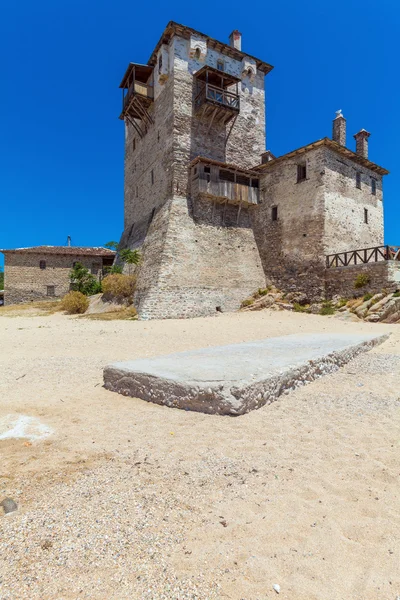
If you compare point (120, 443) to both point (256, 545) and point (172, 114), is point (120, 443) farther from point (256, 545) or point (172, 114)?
point (172, 114)

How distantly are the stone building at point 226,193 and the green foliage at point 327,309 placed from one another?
80 cm

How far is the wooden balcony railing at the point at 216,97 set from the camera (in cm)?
2083

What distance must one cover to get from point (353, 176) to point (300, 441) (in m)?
21.9

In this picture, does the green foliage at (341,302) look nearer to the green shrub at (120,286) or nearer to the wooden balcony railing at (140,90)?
the green shrub at (120,286)

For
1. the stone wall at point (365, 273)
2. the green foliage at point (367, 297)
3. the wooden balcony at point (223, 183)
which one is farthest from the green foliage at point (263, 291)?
the green foliage at point (367, 297)

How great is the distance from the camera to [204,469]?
2775mm

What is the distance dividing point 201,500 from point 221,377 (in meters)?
1.86

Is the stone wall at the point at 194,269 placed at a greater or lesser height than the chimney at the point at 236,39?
lesser

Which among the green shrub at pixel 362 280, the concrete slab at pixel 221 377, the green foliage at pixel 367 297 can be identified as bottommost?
the concrete slab at pixel 221 377

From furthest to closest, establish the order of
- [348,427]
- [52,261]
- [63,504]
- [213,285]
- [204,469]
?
[52,261]
[213,285]
[348,427]
[204,469]
[63,504]

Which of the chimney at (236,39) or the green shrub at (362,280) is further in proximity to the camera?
the chimney at (236,39)

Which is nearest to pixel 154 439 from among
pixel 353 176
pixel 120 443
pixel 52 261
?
pixel 120 443

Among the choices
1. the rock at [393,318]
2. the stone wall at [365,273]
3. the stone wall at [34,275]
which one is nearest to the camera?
the rock at [393,318]

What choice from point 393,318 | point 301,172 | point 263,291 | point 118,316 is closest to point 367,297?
point 393,318
